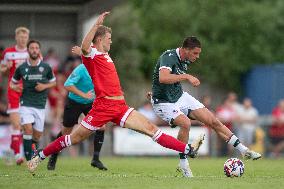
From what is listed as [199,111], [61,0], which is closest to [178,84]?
[199,111]

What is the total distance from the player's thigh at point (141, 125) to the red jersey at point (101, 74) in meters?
0.49

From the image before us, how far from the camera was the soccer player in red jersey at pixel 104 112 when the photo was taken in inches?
555

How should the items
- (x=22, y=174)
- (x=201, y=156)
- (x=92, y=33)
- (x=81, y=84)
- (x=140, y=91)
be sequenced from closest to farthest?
(x=92, y=33) → (x=22, y=174) → (x=81, y=84) → (x=201, y=156) → (x=140, y=91)

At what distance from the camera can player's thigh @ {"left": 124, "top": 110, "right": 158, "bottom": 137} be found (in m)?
14.1

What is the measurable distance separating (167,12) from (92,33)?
85.6ft

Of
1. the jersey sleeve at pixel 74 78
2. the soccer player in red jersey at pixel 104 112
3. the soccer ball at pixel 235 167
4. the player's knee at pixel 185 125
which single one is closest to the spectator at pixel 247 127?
the jersey sleeve at pixel 74 78

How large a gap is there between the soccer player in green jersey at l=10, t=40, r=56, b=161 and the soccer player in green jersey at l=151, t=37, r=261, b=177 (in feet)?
10.2

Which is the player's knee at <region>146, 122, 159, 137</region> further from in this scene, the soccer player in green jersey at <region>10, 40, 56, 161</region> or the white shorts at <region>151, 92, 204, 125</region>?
the soccer player in green jersey at <region>10, 40, 56, 161</region>

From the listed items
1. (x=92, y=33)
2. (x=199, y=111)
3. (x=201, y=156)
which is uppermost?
(x=92, y=33)

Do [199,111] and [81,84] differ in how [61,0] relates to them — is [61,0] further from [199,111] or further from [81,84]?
[199,111]

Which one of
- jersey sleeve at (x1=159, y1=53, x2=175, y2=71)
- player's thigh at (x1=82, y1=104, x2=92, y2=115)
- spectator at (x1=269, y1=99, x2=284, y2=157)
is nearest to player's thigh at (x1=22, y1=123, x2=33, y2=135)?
player's thigh at (x1=82, y1=104, x2=92, y2=115)

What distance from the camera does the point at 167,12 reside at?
39.8 metres

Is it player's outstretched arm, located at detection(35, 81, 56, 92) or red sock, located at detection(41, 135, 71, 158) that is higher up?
player's outstretched arm, located at detection(35, 81, 56, 92)

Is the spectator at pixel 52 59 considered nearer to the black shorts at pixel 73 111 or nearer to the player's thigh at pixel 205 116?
the black shorts at pixel 73 111
